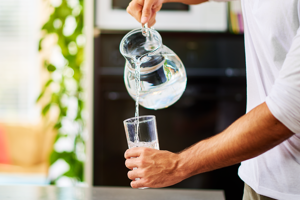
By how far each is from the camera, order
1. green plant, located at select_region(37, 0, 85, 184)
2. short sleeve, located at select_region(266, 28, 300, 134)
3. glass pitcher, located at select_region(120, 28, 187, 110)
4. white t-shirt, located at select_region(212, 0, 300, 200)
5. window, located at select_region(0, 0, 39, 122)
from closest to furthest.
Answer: short sleeve, located at select_region(266, 28, 300, 134), white t-shirt, located at select_region(212, 0, 300, 200), glass pitcher, located at select_region(120, 28, 187, 110), green plant, located at select_region(37, 0, 85, 184), window, located at select_region(0, 0, 39, 122)

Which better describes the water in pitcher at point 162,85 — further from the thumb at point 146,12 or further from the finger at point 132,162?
the finger at point 132,162

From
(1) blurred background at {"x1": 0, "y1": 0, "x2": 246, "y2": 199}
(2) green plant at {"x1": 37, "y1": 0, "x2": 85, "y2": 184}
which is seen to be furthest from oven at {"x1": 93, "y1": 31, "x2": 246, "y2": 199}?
(2) green plant at {"x1": 37, "y1": 0, "x2": 85, "y2": 184}

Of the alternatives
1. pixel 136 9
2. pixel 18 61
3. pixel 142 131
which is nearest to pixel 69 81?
pixel 18 61

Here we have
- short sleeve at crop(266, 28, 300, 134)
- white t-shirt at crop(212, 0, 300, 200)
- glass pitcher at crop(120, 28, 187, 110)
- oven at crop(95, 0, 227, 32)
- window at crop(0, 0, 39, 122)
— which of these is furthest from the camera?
window at crop(0, 0, 39, 122)

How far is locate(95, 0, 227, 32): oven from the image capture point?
188 cm

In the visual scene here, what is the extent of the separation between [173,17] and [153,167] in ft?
4.66

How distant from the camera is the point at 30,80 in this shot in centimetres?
306

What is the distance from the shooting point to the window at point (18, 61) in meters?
3.02

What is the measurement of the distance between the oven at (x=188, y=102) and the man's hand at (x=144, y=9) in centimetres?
99

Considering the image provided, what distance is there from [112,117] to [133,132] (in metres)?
1.26

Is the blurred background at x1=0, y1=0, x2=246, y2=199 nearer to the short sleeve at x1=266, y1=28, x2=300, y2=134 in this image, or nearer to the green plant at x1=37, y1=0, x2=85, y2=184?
the green plant at x1=37, y1=0, x2=85, y2=184

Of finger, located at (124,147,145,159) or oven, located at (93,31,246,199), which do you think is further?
oven, located at (93,31,246,199)

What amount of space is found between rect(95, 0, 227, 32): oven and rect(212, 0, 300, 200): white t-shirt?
1.09 meters

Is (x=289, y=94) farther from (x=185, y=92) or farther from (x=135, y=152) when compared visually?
(x=185, y=92)
